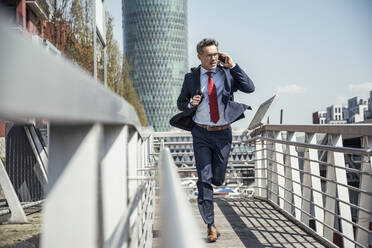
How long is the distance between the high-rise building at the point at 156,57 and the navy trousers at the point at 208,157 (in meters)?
111

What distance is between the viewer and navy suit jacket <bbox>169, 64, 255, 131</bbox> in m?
4.42

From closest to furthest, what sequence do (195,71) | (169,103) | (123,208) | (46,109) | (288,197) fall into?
(46,109)
(123,208)
(195,71)
(288,197)
(169,103)

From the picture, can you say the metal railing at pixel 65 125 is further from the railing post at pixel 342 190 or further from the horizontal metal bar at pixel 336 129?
the railing post at pixel 342 190

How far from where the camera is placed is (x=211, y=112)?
4.39 m

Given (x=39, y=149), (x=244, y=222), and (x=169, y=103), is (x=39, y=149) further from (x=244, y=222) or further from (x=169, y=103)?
(x=169, y=103)

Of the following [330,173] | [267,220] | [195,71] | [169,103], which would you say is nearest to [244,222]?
[267,220]

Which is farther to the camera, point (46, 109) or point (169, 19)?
point (169, 19)

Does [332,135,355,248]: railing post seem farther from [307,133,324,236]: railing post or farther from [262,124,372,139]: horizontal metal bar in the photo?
[307,133,324,236]: railing post

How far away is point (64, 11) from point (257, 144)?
9015 millimetres

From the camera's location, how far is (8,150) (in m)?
6.52

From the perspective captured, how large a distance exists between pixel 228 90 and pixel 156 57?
113 metres

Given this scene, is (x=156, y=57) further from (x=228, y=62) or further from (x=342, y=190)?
(x=342, y=190)

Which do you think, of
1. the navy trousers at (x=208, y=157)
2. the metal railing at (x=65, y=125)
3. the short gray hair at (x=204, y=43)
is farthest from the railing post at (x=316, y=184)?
the metal railing at (x=65, y=125)

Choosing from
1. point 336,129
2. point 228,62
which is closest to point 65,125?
point 336,129
